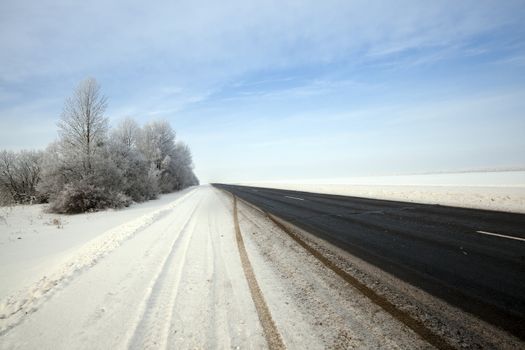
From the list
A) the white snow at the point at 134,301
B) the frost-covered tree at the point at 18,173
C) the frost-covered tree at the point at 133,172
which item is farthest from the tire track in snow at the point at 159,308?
the frost-covered tree at the point at 18,173

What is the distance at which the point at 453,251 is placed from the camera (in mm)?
5605

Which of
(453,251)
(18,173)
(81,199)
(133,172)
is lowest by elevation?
(453,251)

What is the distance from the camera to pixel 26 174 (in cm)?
3359

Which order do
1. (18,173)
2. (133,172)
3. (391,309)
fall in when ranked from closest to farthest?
1. (391,309)
2. (133,172)
3. (18,173)

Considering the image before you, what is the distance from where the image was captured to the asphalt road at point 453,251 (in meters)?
3.47

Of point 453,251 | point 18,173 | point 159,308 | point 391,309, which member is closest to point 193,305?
point 159,308

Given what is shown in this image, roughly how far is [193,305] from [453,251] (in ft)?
17.2

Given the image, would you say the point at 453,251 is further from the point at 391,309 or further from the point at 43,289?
the point at 43,289

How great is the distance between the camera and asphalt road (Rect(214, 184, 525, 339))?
11.4 ft

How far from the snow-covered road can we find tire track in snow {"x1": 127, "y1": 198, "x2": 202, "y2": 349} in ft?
0.04

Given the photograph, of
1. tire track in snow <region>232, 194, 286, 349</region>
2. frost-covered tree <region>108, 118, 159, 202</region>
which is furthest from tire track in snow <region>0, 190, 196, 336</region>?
frost-covered tree <region>108, 118, 159, 202</region>

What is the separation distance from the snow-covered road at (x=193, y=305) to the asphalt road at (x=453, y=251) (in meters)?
1.16

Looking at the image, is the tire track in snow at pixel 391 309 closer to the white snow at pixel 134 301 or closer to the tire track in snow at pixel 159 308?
→ the white snow at pixel 134 301

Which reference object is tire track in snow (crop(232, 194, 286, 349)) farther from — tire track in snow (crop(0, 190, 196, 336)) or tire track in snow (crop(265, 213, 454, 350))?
tire track in snow (crop(0, 190, 196, 336))
